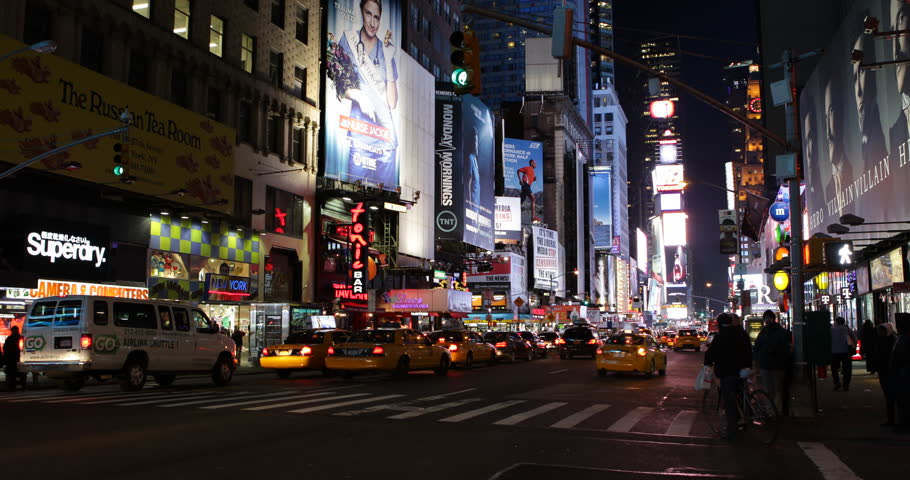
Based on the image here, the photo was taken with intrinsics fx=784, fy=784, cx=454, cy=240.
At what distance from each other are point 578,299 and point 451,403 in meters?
130

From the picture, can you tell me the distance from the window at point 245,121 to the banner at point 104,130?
357 cm

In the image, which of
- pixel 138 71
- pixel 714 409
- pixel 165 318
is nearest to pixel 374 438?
Answer: pixel 714 409

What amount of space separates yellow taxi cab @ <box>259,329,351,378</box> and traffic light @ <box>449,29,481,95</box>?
14.0m

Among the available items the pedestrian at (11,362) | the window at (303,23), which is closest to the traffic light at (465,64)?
the pedestrian at (11,362)

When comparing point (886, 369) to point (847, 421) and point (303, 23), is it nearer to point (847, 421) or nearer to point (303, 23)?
point (847, 421)

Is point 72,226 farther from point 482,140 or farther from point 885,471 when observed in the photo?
point 482,140

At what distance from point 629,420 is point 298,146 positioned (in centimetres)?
3094


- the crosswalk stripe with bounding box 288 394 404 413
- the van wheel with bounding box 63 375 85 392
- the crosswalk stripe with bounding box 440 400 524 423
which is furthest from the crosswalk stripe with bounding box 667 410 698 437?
the van wheel with bounding box 63 375 85 392

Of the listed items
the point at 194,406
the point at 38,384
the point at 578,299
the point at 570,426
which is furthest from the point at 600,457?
the point at 578,299

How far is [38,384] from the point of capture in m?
20.9

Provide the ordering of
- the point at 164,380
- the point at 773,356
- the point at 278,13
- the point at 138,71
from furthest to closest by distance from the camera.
A: the point at 278,13, the point at 138,71, the point at 164,380, the point at 773,356

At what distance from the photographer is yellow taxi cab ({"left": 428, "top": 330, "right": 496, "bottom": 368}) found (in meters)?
31.3

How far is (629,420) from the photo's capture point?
13656mm

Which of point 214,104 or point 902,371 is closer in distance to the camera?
point 902,371
